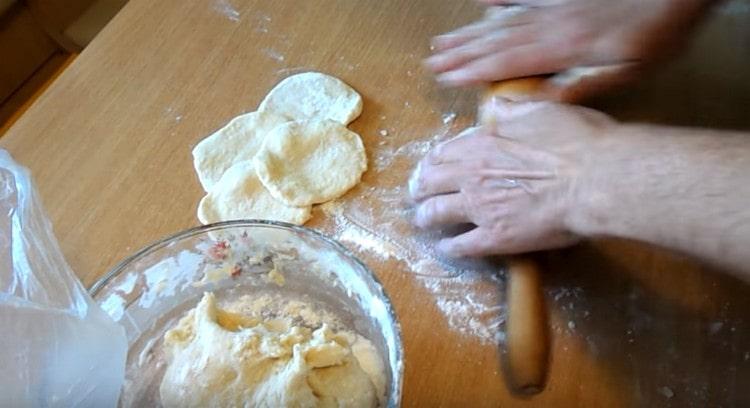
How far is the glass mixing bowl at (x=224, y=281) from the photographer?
74cm

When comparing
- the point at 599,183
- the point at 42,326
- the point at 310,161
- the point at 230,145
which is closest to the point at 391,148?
the point at 310,161

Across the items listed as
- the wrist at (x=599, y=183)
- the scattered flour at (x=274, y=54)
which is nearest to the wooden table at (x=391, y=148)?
the scattered flour at (x=274, y=54)

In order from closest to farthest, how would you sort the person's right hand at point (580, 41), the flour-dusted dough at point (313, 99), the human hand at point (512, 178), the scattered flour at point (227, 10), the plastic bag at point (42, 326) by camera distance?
the plastic bag at point (42, 326) → the human hand at point (512, 178) → the person's right hand at point (580, 41) → the flour-dusted dough at point (313, 99) → the scattered flour at point (227, 10)

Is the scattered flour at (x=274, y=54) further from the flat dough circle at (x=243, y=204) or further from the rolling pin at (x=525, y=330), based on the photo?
the rolling pin at (x=525, y=330)

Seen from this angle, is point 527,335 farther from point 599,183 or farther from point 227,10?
point 227,10

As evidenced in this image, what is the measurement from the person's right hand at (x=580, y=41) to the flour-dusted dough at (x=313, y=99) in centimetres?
15

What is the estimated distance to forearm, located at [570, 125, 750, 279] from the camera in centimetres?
60

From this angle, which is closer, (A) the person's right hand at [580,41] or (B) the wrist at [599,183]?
(B) the wrist at [599,183]

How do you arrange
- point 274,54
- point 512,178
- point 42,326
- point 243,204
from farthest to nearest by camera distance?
point 274,54, point 243,204, point 512,178, point 42,326

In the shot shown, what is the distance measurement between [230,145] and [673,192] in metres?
0.53

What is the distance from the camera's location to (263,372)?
68 centimetres

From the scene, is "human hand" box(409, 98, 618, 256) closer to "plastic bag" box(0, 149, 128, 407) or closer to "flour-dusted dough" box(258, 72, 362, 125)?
"flour-dusted dough" box(258, 72, 362, 125)

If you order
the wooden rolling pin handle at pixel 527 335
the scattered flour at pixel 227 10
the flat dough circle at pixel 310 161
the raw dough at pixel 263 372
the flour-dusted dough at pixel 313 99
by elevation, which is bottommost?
the wooden rolling pin handle at pixel 527 335

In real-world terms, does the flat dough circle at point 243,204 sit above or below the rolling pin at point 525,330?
above
